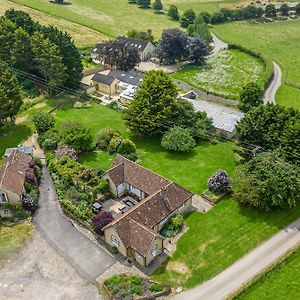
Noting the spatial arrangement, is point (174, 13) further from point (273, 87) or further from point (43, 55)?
point (43, 55)

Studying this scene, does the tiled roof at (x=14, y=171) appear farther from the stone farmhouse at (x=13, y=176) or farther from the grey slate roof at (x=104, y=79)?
the grey slate roof at (x=104, y=79)

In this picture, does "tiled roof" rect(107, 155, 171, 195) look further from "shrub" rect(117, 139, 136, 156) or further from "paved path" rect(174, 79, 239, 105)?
"paved path" rect(174, 79, 239, 105)

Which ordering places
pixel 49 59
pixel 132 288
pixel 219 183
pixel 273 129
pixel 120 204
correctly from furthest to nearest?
pixel 49 59 < pixel 273 129 < pixel 219 183 < pixel 120 204 < pixel 132 288

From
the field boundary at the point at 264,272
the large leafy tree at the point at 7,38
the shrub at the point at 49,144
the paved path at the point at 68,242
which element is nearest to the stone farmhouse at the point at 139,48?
the large leafy tree at the point at 7,38

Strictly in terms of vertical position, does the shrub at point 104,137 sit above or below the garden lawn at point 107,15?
below

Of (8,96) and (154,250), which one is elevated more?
(8,96)

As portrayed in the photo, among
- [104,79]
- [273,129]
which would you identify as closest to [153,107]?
[273,129]
